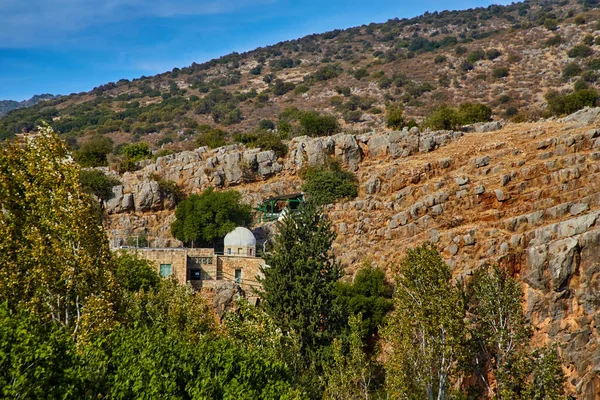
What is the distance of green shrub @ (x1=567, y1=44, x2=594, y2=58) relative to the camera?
107750mm

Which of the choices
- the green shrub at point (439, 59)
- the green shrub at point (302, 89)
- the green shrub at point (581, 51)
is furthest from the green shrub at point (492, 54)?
the green shrub at point (302, 89)

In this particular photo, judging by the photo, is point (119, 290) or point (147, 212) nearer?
point (119, 290)

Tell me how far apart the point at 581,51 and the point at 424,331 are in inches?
3859

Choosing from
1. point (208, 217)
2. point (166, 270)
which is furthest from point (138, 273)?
point (208, 217)

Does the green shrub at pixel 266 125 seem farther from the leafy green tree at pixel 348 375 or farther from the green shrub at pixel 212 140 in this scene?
the leafy green tree at pixel 348 375

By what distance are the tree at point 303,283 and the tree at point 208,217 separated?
1568cm

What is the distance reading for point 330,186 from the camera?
177 feet

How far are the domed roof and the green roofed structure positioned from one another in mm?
7439

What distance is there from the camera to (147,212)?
57562 mm

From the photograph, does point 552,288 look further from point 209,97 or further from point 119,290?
point 209,97

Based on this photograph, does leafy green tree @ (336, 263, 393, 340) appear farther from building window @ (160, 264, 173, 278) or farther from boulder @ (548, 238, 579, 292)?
building window @ (160, 264, 173, 278)

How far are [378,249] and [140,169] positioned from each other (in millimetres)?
31822

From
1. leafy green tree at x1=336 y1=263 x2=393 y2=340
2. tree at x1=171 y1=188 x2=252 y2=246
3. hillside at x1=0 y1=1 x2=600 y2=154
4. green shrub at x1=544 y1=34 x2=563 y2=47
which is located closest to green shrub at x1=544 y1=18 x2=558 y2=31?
hillside at x1=0 y1=1 x2=600 y2=154

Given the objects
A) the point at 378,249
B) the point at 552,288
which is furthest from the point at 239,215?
the point at 552,288
